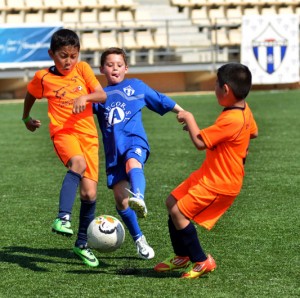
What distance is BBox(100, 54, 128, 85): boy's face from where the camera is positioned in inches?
228

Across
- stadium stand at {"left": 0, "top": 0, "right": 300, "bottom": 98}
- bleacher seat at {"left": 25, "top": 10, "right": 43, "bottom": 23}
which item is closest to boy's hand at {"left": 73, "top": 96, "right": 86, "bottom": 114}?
stadium stand at {"left": 0, "top": 0, "right": 300, "bottom": 98}

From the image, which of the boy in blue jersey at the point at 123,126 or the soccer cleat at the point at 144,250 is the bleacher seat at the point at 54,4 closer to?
the boy in blue jersey at the point at 123,126

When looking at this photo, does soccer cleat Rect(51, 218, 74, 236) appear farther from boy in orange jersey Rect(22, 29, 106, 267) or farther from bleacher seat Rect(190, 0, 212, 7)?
bleacher seat Rect(190, 0, 212, 7)

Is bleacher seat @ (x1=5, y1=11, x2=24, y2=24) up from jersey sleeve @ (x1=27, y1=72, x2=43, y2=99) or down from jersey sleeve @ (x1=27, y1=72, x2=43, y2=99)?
down

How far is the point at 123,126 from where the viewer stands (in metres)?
5.73

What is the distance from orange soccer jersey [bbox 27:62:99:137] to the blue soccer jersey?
0.11m

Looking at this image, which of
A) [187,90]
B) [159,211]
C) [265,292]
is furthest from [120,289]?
[187,90]

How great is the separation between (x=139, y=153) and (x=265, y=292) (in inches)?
51.7

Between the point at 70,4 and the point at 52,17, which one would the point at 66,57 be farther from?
the point at 70,4

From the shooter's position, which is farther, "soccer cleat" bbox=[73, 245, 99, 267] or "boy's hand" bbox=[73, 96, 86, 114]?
"soccer cleat" bbox=[73, 245, 99, 267]

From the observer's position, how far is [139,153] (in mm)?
5695

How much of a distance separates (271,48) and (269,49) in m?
0.07

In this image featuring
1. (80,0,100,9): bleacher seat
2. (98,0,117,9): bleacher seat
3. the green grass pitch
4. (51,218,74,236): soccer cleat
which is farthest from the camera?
(98,0,117,9): bleacher seat

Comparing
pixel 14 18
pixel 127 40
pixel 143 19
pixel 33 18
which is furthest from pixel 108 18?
pixel 14 18
